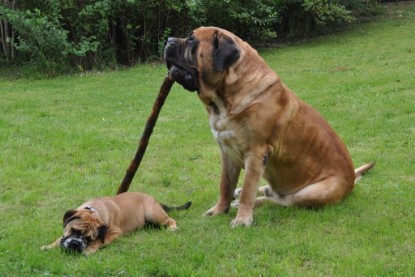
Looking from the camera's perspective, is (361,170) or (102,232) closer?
(102,232)

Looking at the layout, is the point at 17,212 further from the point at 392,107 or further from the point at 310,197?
the point at 392,107

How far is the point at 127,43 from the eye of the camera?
60.3 ft

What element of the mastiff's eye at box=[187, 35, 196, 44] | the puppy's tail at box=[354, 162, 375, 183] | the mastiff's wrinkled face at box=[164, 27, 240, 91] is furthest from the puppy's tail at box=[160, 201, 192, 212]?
the puppy's tail at box=[354, 162, 375, 183]

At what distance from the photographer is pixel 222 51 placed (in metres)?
5.68

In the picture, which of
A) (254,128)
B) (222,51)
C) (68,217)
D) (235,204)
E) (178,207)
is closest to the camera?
(68,217)

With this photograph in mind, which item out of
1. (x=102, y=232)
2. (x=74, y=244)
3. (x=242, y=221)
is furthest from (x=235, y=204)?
(x=74, y=244)

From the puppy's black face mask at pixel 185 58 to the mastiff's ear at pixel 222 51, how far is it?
0.61ft

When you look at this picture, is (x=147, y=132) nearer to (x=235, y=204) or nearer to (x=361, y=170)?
(x=235, y=204)

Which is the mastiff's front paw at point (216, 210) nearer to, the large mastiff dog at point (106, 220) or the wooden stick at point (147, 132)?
the large mastiff dog at point (106, 220)

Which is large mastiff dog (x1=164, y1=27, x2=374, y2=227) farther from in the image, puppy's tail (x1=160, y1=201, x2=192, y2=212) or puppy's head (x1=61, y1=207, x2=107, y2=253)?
puppy's head (x1=61, y1=207, x2=107, y2=253)

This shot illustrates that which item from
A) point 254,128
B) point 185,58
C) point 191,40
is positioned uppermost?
point 191,40

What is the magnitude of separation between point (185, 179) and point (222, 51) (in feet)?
7.95

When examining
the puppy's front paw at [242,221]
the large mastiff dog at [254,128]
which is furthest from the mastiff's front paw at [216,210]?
the puppy's front paw at [242,221]

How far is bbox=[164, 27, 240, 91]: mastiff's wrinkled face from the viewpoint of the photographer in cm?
570
